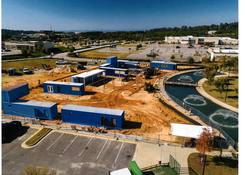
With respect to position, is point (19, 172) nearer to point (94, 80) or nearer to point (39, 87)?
point (39, 87)

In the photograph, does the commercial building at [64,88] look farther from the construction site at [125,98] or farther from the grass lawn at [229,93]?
the grass lawn at [229,93]

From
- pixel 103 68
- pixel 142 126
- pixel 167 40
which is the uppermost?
pixel 167 40

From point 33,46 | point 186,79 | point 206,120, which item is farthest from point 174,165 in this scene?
point 33,46

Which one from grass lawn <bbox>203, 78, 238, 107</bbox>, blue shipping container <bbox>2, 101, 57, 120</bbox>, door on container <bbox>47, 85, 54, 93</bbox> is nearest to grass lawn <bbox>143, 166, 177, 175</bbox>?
blue shipping container <bbox>2, 101, 57, 120</bbox>

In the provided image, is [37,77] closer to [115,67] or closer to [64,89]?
[64,89]

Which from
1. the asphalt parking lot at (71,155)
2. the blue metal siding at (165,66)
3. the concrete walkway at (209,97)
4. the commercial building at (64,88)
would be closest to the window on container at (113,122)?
the asphalt parking lot at (71,155)
